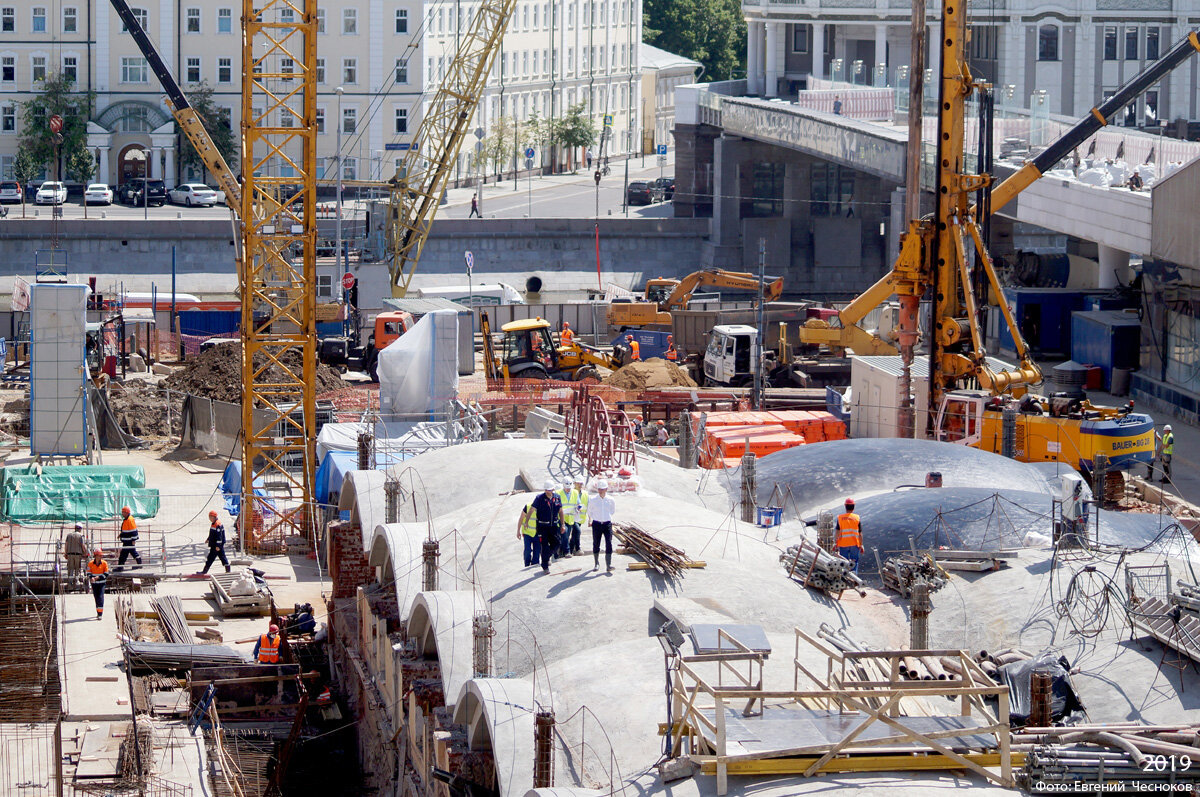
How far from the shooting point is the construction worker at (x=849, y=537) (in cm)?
2798

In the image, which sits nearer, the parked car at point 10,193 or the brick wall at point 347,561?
the brick wall at point 347,561

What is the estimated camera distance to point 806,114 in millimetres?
74938

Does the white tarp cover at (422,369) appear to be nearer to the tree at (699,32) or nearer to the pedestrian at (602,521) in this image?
the pedestrian at (602,521)

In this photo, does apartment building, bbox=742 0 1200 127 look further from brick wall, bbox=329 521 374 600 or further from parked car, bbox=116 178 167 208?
brick wall, bbox=329 521 374 600

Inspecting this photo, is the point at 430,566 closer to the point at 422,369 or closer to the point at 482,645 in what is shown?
the point at 482,645

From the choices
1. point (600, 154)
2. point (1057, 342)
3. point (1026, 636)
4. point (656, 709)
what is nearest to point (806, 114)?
point (1057, 342)

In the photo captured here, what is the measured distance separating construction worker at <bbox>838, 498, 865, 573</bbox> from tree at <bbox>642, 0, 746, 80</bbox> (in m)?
116

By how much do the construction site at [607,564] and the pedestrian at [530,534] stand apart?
0.15 ft

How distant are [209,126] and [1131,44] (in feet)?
152

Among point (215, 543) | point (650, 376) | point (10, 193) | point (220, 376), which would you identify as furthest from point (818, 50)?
point (215, 543)

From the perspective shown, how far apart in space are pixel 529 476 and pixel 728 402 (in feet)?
52.1

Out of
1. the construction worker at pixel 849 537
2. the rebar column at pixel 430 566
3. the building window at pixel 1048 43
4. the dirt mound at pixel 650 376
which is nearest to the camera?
the rebar column at pixel 430 566

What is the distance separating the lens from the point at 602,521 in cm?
2502

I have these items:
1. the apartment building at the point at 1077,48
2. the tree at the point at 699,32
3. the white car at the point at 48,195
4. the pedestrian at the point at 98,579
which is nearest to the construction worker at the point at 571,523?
the pedestrian at the point at 98,579
